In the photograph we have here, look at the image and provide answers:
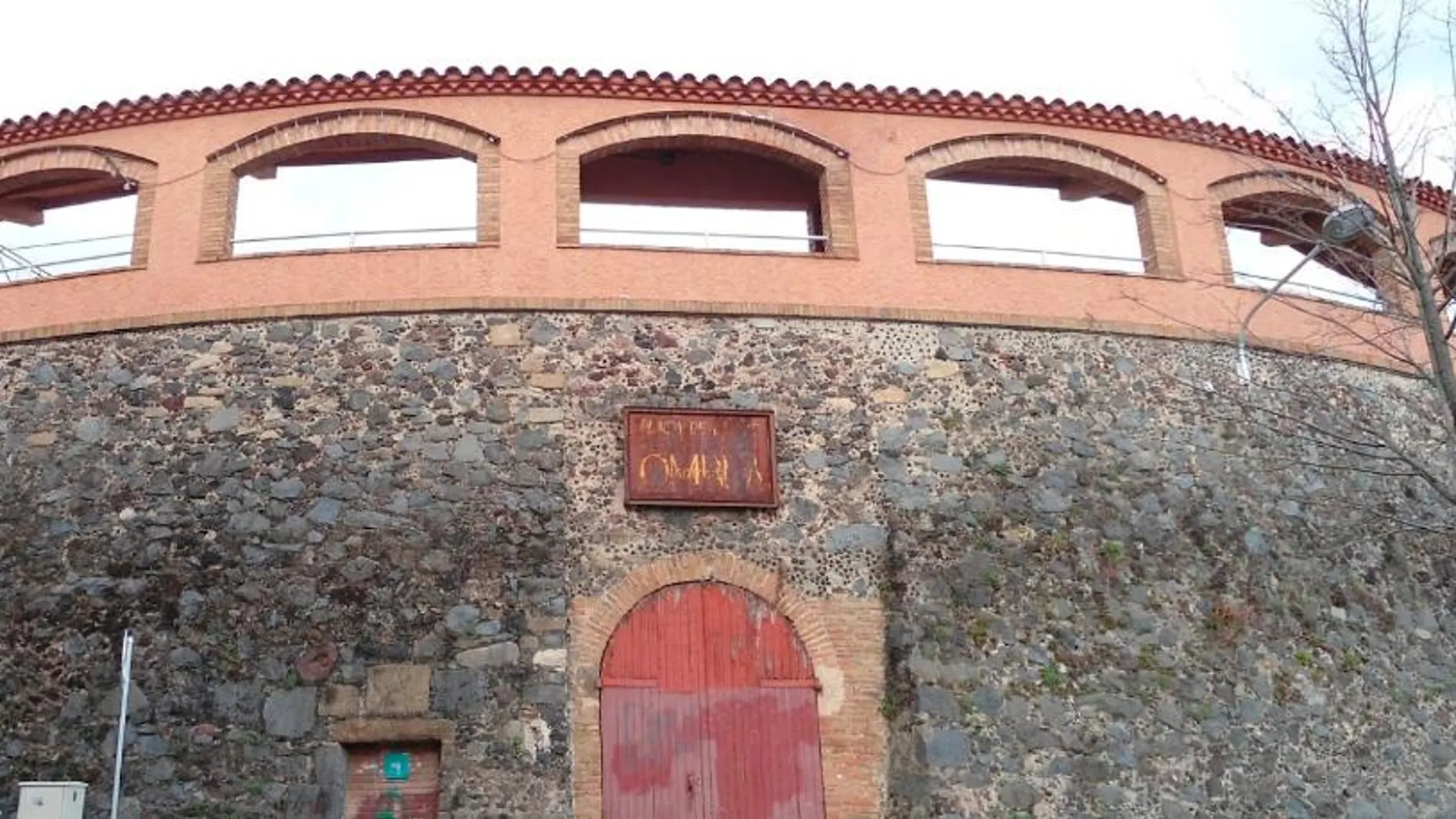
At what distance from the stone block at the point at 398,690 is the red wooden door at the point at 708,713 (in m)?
1.32

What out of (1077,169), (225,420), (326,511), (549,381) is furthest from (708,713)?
(1077,169)

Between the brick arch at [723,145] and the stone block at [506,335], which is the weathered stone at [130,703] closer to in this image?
the stone block at [506,335]

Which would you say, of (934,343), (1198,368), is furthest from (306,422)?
(1198,368)

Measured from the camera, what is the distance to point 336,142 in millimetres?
12742

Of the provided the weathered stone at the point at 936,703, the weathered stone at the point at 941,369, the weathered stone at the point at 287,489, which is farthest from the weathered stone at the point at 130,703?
the weathered stone at the point at 941,369

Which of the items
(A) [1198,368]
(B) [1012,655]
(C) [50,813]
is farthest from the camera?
(A) [1198,368]

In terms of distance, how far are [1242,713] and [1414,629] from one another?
225cm

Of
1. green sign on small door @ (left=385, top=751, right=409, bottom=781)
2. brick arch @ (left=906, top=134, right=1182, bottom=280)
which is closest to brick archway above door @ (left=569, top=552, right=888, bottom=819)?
green sign on small door @ (left=385, top=751, right=409, bottom=781)

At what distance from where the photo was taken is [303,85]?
1264 cm

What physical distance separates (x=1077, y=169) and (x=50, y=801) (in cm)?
998

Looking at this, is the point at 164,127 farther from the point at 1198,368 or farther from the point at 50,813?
the point at 1198,368

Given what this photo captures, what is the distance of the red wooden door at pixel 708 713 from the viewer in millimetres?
10680

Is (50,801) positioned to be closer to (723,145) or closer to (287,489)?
(287,489)

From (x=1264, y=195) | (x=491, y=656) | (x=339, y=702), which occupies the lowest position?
(x=339, y=702)
